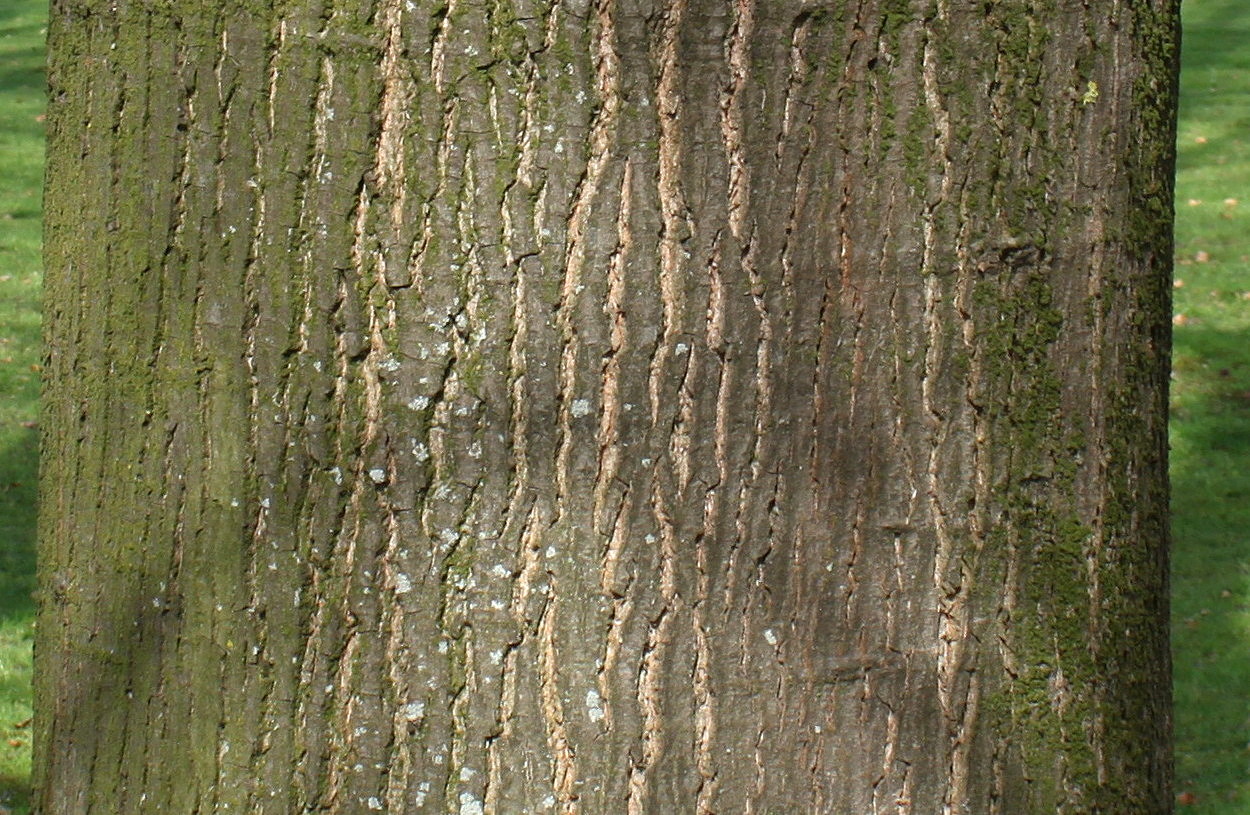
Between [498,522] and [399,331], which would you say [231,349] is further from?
[498,522]

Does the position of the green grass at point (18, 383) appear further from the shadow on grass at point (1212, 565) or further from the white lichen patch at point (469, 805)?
the shadow on grass at point (1212, 565)

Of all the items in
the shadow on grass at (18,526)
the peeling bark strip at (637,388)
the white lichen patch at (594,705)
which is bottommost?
the shadow on grass at (18,526)

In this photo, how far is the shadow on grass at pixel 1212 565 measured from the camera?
4484 mm

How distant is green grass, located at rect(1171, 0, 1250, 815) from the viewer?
14.9 ft

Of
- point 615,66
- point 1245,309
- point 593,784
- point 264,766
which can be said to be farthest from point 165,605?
point 1245,309

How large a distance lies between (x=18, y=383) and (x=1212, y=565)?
585 cm

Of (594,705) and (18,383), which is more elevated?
(18,383)

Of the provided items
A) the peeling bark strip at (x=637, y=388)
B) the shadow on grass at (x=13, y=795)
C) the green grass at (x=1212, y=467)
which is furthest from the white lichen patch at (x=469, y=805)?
the green grass at (x=1212, y=467)

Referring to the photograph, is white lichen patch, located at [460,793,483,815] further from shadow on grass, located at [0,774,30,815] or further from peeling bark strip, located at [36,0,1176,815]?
shadow on grass, located at [0,774,30,815]

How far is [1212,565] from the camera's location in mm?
5656

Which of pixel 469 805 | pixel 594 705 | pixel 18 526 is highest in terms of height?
pixel 594 705

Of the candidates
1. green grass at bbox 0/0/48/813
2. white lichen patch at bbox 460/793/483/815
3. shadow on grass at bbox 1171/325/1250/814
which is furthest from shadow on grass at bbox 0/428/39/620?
white lichen patch at bbox 460/793/483/815

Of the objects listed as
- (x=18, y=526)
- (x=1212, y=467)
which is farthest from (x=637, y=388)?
(x=1212, y=467)

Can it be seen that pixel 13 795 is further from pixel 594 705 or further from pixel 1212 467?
pixel 1212 467
